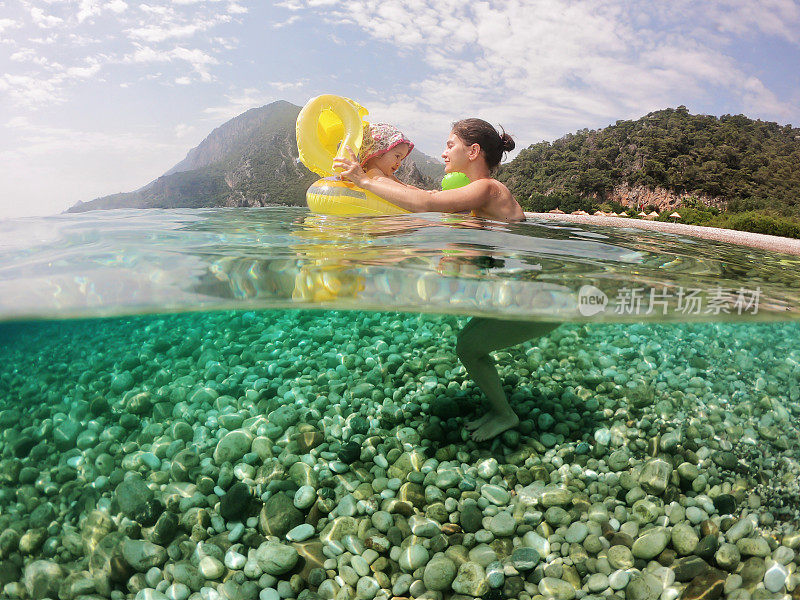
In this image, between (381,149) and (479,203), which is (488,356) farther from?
(381,149)

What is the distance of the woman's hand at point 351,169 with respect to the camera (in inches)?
175

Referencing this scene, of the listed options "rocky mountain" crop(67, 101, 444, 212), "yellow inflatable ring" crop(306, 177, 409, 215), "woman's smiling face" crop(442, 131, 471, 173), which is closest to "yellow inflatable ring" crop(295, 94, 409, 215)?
"yellow inflatable ring" crop(306, 177, 409, 215)

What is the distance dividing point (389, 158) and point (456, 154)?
0.66 metres

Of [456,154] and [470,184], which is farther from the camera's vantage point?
[456,154]

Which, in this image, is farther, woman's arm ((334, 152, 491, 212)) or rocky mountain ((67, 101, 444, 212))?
rocky mountain ((67, 101, 444, 212))

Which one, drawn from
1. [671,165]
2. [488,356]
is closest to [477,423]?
[488,356]

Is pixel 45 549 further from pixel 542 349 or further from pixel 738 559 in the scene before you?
pixel 542 349

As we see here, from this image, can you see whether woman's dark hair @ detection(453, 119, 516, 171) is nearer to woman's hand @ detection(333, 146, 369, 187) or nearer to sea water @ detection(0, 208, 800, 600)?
sea water @ detection(0, 208, 800, 600)

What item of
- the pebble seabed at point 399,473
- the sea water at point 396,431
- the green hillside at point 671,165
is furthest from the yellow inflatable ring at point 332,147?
the green hillside at point 671,165

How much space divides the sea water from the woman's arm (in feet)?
0.77

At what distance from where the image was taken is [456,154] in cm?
472

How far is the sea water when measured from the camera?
2721 millimetres
